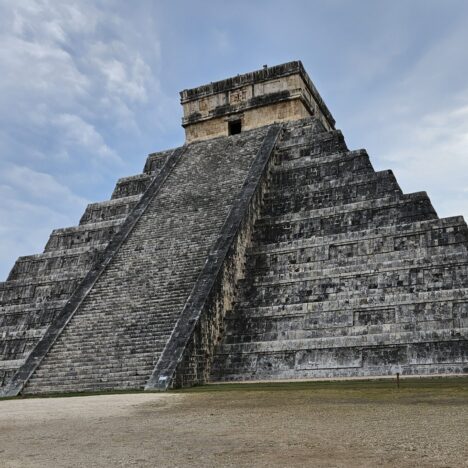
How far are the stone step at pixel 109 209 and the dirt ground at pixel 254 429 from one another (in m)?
9.00

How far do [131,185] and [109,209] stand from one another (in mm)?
1298

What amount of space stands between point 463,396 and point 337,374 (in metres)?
3.48

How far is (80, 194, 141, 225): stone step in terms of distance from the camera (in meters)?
17.4

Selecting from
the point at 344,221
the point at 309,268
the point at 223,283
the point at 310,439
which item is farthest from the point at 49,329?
the point at 310,439

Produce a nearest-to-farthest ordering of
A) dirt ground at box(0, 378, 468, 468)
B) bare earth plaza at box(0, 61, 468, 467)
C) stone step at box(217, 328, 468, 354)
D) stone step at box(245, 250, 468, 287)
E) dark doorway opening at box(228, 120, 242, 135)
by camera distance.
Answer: dirt ground at box(0, 378, 468, 468)
bare earth plaza at box(0, 61, 468, 467)
stone step at box(217, 328, 468, 354)
stone step at box(245, 250, 468, 287)
dark doorway opening at box(228, 120, 242, 135)

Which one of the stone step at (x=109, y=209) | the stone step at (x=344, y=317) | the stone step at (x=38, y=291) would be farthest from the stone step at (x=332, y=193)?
the stone step at (x=38, y=291)

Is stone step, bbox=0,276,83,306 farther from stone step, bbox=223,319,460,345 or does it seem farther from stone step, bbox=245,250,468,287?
stone step, bbox=223,319,460,345

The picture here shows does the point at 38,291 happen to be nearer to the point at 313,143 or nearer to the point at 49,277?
the point at 49,277

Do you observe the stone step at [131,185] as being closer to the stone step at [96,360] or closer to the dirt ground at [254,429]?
the stone step at [96,360]

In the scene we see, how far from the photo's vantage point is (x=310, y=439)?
488cm

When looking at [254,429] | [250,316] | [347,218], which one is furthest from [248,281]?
[254,429]

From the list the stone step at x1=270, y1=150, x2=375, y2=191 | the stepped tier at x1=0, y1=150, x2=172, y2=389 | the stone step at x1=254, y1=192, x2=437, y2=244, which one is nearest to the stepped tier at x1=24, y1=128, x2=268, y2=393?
the stepped tier at x1=0, y1=150, x2=172, y2=389

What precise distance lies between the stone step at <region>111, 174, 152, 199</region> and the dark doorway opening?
120 inches

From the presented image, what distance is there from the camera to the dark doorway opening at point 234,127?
1919cm
